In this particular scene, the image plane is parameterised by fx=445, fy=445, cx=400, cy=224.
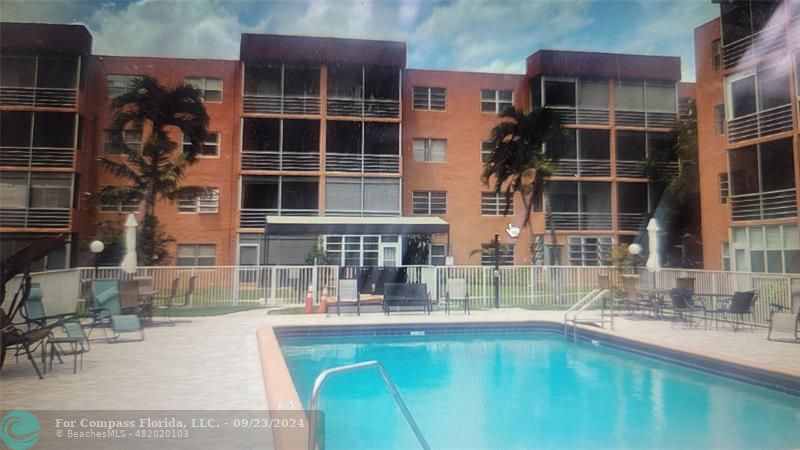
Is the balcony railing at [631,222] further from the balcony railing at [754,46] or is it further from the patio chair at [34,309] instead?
the patio chair at [34,309]

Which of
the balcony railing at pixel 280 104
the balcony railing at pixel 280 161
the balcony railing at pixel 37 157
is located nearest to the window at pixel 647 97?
the balcony railing at pixel 280 104

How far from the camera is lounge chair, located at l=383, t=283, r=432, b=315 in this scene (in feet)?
24.5

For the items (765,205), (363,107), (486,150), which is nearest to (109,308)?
(363,107)

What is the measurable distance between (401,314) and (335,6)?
4761 mm

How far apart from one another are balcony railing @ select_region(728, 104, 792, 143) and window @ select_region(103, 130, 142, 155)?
940 centimetres

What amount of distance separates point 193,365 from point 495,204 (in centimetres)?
670

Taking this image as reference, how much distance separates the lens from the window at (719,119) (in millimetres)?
7403

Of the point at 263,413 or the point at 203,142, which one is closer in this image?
the point at 263,413

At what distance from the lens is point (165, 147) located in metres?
7.33

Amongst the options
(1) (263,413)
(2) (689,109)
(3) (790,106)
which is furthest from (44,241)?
(2) (689,109)

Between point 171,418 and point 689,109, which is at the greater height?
point 689,109

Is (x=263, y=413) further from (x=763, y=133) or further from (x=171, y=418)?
(x=763, y=133)

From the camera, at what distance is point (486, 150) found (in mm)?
9617

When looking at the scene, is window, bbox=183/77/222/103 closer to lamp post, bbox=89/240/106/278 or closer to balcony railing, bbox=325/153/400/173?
balcony railing, bbox=325/153/400/173
